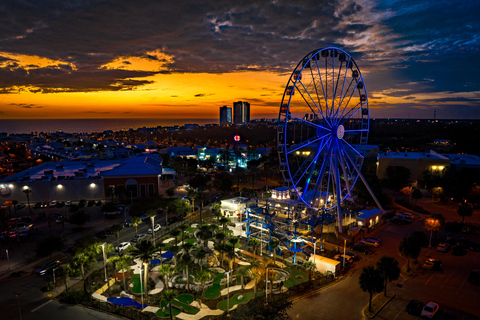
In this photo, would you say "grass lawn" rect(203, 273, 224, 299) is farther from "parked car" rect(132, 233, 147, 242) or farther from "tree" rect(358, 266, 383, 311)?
"parked car" rect(132, 233, 147, 242)

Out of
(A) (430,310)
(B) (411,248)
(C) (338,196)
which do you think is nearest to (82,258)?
(C) (338,196)

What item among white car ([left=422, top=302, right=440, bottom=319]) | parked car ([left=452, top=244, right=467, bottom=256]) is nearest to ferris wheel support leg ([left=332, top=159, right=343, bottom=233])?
parked car ([left=452, top=244, right=467, bottom=256])

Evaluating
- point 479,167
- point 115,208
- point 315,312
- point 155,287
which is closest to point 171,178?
point 115,208

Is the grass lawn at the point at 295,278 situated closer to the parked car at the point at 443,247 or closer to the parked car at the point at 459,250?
the parked car at the point at 443,247

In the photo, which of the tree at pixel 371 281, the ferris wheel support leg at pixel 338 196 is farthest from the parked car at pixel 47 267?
the ferris wheel support leg at pixel 338 196

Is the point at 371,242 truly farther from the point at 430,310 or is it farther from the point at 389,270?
the point at 430,310

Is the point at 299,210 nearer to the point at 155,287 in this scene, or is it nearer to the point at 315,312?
the point at 315,312
